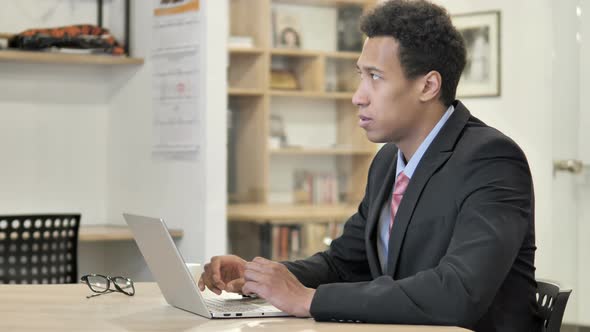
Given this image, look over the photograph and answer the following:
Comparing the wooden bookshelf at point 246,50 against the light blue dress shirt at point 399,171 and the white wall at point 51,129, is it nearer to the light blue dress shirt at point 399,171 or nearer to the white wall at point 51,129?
the white wall at point 51,129

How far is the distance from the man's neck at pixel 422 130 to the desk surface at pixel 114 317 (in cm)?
49

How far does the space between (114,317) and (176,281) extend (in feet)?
0.43

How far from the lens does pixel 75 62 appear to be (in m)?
4.91

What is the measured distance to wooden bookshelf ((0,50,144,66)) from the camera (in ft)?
15.1

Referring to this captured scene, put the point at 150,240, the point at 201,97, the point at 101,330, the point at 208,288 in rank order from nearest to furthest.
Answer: the point at 101,330 → the point at 150,240 → the point at 208,288 → the point at 201,97

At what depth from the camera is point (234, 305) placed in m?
1.97

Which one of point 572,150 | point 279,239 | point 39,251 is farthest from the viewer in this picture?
point 279,239

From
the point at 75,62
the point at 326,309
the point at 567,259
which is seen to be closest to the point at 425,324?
the point at 326,309

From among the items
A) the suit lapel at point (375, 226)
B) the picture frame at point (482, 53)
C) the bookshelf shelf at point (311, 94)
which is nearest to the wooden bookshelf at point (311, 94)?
the bookshelf shelf at point (311, 94)

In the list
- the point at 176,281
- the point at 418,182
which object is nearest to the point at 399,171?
the point at 418,182

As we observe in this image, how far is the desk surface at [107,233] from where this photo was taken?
439 centimetres

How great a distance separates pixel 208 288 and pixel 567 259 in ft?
9.48

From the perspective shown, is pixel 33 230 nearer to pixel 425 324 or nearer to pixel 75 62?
pixel 75 62

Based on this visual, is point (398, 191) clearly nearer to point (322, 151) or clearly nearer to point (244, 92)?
point (244, 92)
